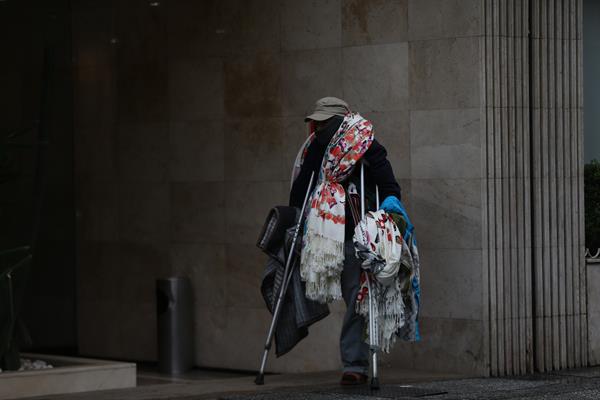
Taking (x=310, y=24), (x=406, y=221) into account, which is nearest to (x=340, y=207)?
(x=406, y=221)

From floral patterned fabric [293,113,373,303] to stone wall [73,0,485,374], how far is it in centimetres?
151

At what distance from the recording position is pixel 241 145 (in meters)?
12.0

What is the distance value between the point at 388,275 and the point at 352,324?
528 millimetres

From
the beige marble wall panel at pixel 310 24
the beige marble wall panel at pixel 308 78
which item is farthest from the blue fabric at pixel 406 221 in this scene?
the beige marble wall panel at pixel 310 24

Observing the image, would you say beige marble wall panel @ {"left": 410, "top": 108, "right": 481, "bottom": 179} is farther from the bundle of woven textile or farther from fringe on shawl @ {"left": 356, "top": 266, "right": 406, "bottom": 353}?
fringe on shawl @ {"left": 356, "top": 266, "right": 406, "bottom": 353}

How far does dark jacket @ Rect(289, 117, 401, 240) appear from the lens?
9.34 metres

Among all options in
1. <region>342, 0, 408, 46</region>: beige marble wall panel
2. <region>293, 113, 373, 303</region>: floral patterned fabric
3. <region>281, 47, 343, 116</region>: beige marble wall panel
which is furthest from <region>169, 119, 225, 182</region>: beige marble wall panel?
<region>293, 113, 373, 303</region>: floral patterned fabric

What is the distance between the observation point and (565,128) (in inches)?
430

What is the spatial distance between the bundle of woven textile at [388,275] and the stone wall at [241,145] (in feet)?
3.94

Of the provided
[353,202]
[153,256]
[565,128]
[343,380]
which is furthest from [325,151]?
[153,256]

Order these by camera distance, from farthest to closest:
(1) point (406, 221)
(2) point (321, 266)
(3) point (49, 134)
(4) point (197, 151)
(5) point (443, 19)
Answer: (3) point (49, 134) → (4) point (197, 151) → (5) point (443, 19) → (1) point (406, 221) → (2) point (321, 266)

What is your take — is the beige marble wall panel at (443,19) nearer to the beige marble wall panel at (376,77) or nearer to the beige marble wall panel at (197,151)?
the beige marble wall panel at (376,77)

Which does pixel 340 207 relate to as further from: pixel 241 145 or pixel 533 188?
pixel 241 145

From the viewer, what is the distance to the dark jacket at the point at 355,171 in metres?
9.34
